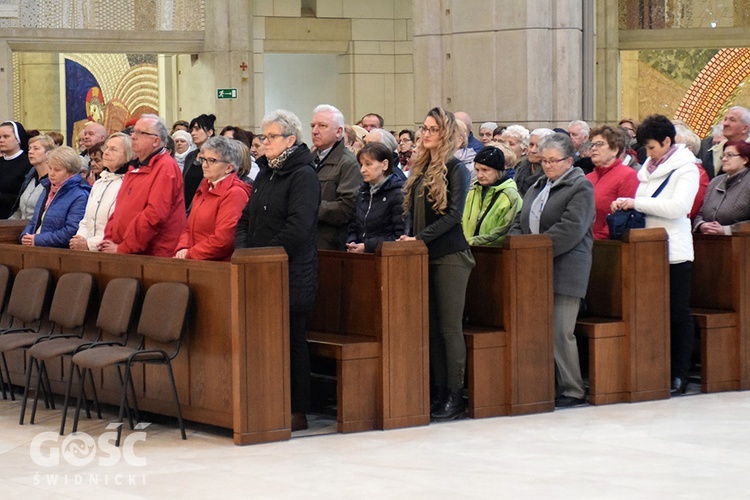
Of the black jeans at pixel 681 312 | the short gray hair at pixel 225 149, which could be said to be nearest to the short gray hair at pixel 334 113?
the short gray hair at pixel 225 149

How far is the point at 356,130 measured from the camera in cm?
1094

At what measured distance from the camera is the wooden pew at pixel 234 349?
6805 millimetres

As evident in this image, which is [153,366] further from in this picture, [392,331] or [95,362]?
[392,331]

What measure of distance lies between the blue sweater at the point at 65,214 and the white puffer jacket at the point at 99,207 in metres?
0.27

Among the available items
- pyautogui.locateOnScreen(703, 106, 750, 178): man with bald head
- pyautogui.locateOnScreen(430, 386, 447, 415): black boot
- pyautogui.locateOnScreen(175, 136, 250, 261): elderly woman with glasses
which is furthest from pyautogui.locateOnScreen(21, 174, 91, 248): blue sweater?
pyautogui.locateOnScreen(703, 106, 750, 178): man with bald head

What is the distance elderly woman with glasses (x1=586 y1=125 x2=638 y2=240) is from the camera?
8.09m

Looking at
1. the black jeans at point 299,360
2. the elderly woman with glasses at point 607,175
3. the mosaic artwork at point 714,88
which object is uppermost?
the mosaic artwork at point 714,88

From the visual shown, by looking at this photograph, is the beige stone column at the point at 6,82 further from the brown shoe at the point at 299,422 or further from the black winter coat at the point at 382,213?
the brown shoe at the point at 299,422

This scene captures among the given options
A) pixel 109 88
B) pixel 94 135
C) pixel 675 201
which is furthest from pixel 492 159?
pixel 109 88

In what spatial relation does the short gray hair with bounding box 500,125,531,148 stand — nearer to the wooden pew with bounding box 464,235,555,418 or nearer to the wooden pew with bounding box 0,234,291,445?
the wooden pew with bounding box 464,235,555,418

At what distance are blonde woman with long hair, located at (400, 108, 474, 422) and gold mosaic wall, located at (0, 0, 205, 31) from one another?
32.7 feet

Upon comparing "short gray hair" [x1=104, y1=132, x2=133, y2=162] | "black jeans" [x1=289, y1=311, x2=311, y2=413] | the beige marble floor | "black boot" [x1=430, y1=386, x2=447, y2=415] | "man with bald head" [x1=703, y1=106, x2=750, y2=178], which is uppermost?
"man with bald head" [x1=703, y1=106, x2=750, y2=178]

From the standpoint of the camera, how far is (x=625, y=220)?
8086 mm

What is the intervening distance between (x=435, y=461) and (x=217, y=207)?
2086mm
